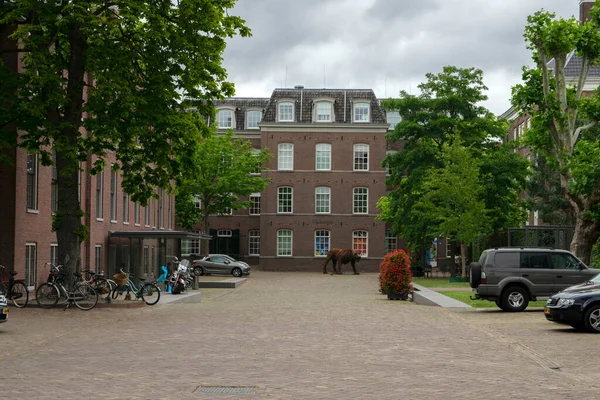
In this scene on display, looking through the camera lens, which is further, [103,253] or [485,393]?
[103,253]

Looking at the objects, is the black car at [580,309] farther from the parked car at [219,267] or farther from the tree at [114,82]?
the parked car at [219,267]

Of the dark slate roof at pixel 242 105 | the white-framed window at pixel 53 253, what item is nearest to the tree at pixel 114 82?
the white-framed window at pixel 53 253

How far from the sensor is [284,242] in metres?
74.0

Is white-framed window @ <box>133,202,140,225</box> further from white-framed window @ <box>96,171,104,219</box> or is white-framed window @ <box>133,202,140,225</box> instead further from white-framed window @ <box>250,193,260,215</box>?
white-framed window @ <box>250,193,260,215</box>

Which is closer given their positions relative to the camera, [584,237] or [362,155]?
[584,237]

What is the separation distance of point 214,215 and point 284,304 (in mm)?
49801

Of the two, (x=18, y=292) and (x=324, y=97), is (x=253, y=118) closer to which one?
(x=324, y=97)

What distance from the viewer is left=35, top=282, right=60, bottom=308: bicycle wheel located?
24.8 m

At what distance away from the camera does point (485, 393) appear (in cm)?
1029

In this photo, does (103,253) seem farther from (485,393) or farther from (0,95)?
(485,393)

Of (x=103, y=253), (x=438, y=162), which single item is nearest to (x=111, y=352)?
(x=103, y=253)

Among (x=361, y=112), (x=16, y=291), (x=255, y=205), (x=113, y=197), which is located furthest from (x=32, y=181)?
(x=255, y=205)

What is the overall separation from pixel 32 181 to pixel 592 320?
19.9 meters

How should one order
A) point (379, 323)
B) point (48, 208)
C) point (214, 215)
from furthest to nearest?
point (214, 215)
point (48, 208)
point (379, 323)
